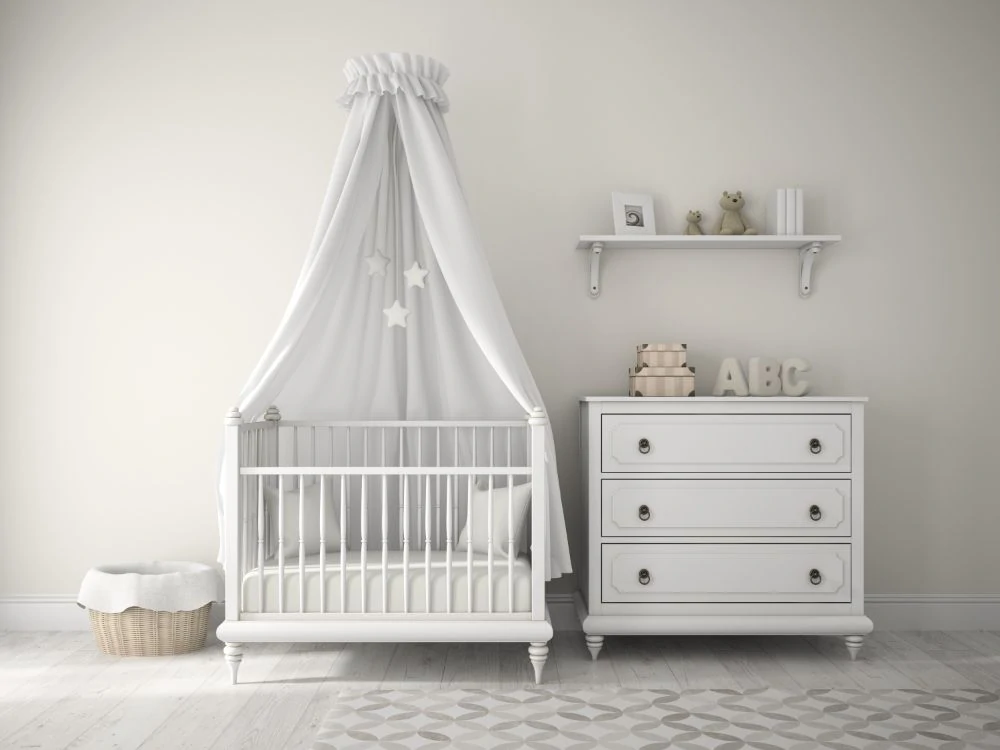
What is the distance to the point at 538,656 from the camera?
2736 mm

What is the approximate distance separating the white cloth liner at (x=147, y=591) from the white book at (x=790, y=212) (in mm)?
2463

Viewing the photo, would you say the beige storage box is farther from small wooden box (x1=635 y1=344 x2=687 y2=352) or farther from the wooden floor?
the wooden floor

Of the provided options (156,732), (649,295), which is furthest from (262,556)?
(649,295)

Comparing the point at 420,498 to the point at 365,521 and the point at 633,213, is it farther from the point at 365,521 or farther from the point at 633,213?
the point at 633,213

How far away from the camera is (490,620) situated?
2758 mm

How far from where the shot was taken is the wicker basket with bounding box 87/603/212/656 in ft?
10.0

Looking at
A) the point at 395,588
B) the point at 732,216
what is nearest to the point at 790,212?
the point at 732,216

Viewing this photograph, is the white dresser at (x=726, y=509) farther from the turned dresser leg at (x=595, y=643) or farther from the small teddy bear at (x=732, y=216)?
the small teddy bear at (x=732, y=216)

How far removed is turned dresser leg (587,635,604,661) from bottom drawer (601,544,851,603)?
0.13 metres

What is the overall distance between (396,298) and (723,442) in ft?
4.14

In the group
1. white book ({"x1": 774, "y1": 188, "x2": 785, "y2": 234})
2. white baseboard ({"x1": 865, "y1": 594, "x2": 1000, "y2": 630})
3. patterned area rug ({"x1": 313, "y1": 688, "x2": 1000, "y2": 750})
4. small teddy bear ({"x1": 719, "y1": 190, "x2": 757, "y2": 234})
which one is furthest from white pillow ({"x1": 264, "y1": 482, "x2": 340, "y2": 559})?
white baseboard ({"x1": 865, "y1": 594, "x2": 1000, "y2": 630})

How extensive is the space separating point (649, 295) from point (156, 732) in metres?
2.26

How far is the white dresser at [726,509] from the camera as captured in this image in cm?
300

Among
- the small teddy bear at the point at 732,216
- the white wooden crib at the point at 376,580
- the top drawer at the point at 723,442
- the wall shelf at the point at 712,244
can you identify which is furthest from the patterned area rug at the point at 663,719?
the small teddy bear at the point at 732,216
